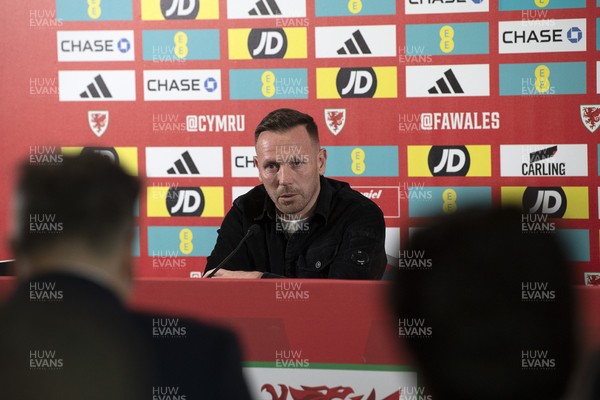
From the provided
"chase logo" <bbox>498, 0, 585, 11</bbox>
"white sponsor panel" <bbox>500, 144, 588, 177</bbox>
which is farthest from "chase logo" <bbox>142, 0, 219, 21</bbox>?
"white sponsor panel" <bbox>500, 144, 588, 177</bbox>

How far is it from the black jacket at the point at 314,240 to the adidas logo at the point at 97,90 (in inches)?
47.5

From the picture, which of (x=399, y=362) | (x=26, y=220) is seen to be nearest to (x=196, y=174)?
(x=26, y=220)

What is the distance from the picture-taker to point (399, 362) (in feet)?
3.54

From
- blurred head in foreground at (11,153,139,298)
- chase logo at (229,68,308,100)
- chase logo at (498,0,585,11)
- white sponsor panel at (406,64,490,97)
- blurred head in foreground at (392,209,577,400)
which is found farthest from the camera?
chase logo at (229,68,308,100)

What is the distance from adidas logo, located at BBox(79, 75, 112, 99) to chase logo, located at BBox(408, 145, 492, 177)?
1.38 m

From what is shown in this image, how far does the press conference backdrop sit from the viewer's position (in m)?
2.85

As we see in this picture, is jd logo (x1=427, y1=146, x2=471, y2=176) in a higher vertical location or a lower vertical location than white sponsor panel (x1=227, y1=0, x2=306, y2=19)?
lower

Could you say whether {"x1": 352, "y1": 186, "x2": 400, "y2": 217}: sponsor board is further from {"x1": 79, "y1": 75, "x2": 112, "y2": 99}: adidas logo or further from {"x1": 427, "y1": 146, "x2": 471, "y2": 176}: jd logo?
{"x1": 79, "y1": 75, "x2": 112, "y2": 99}: adidas logo

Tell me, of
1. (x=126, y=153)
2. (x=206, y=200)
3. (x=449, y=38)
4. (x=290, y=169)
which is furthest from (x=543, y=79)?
(x=126, y=153)

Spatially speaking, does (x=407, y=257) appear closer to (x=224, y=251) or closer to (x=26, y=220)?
(x=26, y=220)

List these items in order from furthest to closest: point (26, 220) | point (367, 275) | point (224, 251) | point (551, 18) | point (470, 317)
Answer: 1. point (551, 18)
2. point (224, 251)
3. point (367, 275)
4. point (26, 220)
5. point (470, 317)

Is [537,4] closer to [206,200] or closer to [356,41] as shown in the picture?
[356,41]

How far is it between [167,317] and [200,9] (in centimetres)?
215

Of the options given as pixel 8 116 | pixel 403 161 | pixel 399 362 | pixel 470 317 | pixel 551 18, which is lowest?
pixel 399 362
